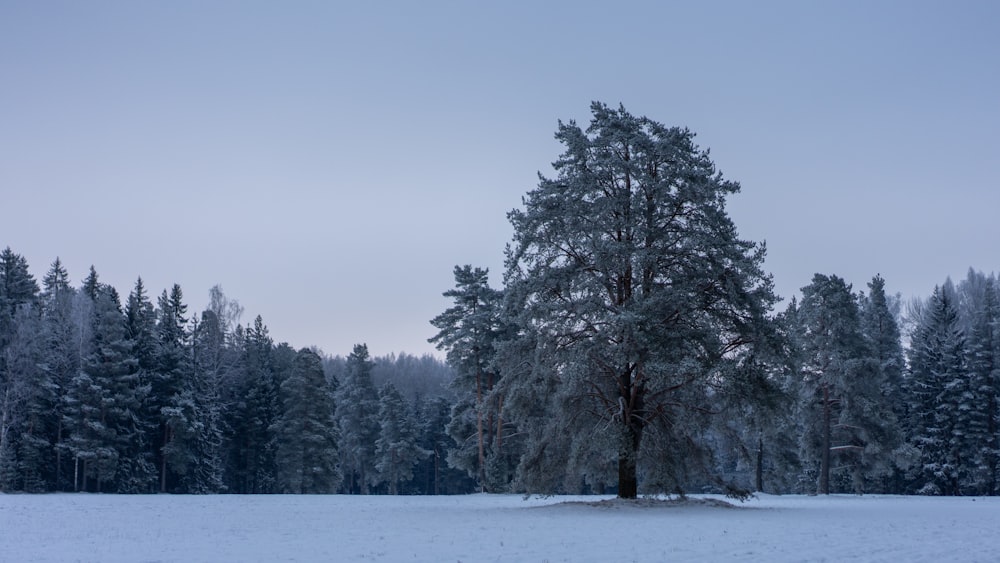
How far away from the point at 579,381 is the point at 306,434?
45673mm

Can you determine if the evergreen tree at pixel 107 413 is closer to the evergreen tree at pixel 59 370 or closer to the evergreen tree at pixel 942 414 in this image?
the evergreen tree at pixel 59 370

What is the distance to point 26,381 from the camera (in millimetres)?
55531

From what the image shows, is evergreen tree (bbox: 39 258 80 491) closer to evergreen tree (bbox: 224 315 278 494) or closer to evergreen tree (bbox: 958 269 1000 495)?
evergreen tree (bbox: 224 315 278 494)

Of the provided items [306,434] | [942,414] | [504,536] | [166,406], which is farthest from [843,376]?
[166,406]

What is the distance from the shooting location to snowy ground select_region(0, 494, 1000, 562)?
14.0 m

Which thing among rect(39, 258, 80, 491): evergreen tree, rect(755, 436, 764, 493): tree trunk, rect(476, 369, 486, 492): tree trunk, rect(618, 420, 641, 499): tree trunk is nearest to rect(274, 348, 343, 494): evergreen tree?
rect(39, 258, 80, 491): evergreen tree

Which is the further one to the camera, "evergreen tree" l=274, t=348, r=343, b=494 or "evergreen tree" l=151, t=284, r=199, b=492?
"evergreen tree" l=274, t=348, r=343, b=494

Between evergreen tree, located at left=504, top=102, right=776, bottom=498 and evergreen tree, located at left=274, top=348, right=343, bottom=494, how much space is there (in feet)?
141

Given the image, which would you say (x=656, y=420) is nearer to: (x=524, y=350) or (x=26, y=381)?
(x=524, y=350)

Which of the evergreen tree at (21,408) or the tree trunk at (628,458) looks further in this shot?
the evergreen tree at (21,408)

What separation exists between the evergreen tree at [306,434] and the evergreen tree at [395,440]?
376 inches

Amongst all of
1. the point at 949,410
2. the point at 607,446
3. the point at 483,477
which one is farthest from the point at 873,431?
the point at 607,446

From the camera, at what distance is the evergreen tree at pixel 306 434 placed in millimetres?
67812

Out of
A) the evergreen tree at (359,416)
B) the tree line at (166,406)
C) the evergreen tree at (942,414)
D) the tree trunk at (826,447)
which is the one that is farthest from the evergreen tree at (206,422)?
the evergreen tree at (942,414)
